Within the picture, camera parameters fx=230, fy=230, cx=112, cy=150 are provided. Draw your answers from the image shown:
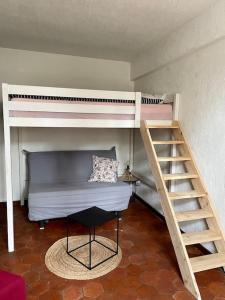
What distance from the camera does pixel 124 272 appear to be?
217cm

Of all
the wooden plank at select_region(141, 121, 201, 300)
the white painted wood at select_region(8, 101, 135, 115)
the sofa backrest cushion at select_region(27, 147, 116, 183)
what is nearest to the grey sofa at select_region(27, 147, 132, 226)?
the sofa backrest cushion at select_region(27, 147, 116, 183)

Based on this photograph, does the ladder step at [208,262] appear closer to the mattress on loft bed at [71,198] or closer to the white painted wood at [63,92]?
the mattress on loft bed at [71,198]

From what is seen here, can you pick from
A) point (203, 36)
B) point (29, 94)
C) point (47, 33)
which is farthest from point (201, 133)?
point (47, 33)

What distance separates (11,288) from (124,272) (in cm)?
112

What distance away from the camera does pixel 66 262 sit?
90.3 inches

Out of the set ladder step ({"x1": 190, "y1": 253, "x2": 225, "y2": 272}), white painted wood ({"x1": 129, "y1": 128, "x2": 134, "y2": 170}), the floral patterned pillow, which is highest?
white painted wood ({"x1": 129, "y1": 128, "x2": 134, "y2": 170})

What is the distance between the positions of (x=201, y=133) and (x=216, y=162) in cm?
37

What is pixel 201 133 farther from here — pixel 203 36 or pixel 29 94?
pixel 29 94

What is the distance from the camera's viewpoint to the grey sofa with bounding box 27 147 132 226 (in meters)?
2.94

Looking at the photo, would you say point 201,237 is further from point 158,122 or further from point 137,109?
point 137,109

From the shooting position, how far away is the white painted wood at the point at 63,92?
2347mm

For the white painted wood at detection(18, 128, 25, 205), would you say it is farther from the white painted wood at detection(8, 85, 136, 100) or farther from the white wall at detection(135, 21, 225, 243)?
the white wall at detection(135, 21, 225, 243)

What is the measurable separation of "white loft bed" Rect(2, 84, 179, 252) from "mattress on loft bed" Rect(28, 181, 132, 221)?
0.48 metres

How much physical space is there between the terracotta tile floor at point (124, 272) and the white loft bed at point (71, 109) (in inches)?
11.8
